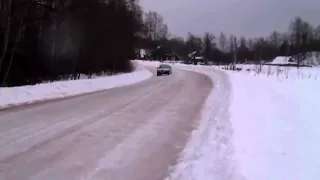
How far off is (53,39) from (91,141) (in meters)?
21.9

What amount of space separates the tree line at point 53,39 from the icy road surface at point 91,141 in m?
12.1

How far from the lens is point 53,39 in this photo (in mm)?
28000

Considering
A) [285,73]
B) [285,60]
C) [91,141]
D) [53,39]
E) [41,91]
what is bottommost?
[91,141]

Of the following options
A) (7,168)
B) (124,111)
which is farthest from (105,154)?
(124,111)

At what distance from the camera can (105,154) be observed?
6.67 meters

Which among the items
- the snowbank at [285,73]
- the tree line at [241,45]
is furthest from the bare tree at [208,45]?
the snowbank at [285,73]

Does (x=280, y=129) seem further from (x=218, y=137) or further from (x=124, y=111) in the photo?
(x=124, y=111)

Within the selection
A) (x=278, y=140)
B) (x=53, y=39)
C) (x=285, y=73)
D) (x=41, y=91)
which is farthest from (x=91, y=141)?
(x=285, y=73)

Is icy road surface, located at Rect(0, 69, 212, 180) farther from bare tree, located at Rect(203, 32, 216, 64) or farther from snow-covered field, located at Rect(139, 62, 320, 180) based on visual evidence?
bare tree, located at Rect(203, 32, 216, 64)

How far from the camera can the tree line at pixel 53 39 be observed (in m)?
22.9

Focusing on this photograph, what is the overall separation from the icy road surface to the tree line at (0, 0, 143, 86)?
1215 centimetres

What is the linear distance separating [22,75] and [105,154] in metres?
21.9

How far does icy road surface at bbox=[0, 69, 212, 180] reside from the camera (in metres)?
5.74

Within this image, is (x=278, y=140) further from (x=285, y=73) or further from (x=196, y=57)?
(x=196, y=57)
